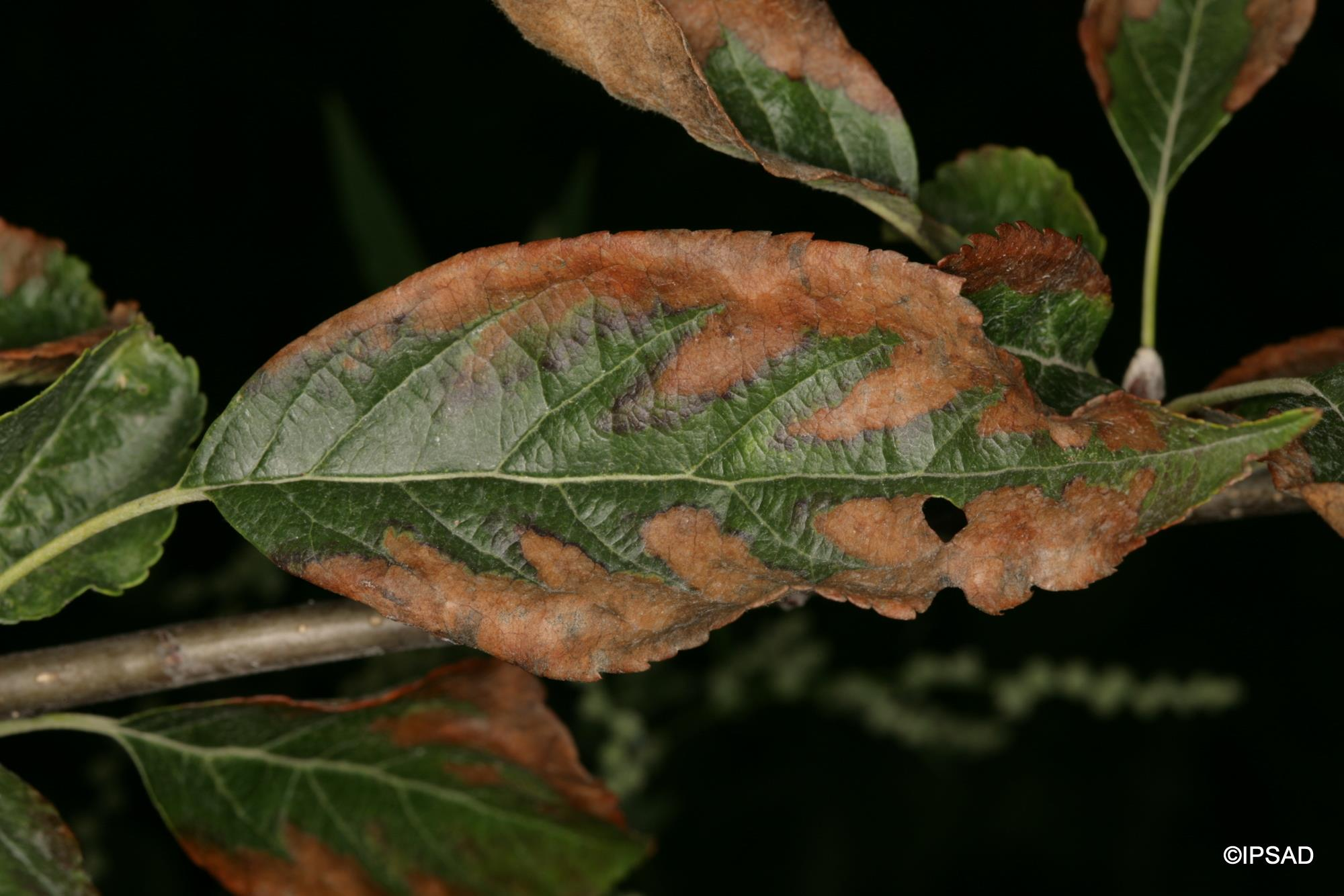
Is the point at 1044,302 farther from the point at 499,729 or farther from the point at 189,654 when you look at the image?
the point at 189,654

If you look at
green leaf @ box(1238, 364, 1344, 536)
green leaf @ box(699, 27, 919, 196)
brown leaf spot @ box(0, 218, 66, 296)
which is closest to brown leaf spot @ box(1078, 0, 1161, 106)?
green leaf @ box(699, 27, 919, 196)

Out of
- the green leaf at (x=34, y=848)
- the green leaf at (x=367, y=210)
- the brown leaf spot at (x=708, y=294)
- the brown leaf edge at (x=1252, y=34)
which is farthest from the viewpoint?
the green leaf at (x=367, y=210)

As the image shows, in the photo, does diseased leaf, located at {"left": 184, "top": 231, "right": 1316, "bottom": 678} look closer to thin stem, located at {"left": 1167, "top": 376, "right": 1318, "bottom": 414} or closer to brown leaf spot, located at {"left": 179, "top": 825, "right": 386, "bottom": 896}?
thin stem, located at {"left": 1167, "top": 376, "right": 1318, "bottom": 414}

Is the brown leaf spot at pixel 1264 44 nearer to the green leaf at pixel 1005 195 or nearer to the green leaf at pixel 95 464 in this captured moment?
the green leaf at pixel 1005 195

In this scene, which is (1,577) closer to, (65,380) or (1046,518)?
(65,380)

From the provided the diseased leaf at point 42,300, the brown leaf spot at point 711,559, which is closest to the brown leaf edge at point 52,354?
the diseased leaf at point 42,300

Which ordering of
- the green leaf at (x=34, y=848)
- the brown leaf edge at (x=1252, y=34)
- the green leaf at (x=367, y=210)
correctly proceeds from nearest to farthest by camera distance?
the green leaf at (x=34, y=848), the brown leaf edge at (x=1252, y=34), the green leaf at (x=367, y=210)

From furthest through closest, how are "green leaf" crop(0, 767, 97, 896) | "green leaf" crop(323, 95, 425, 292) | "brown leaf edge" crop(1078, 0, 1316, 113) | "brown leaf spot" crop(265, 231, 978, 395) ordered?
"green leaf" crop(323, 95, 425, 292) → "brown leaf edge" crop(1078, 0, 1316, 113) → "green leaf" crop(0, 767, 97, 896) → "brown leaf spot" crop(265, 231, 978, 395)

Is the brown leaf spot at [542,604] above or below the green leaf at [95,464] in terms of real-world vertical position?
below
